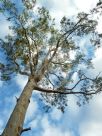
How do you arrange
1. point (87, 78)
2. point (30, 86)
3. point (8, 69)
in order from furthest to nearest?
point (8, 69) → point (87, 78) → point (30, 86)

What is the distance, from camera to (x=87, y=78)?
15008 millimetres

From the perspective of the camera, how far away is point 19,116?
957 centimetres

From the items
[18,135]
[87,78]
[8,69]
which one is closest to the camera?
[18,135]

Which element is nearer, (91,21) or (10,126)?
(10,126)

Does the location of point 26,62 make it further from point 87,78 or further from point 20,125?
point 20,125

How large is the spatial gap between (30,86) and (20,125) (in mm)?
2821

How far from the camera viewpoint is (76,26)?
16938mm

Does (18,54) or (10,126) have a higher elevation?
(18,54)

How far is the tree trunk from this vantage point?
868cm

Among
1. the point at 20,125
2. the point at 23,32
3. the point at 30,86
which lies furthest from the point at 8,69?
the point at 20,125

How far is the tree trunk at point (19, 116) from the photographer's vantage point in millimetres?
8680

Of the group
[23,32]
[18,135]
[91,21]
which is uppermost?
[91,21]

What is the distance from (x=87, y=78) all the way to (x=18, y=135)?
7.00 metres

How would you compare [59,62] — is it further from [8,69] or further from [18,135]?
[18,135]
